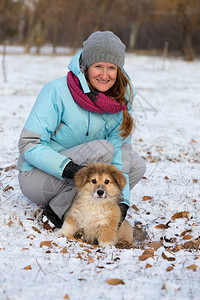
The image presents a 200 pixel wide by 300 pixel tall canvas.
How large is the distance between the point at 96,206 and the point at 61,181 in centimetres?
61

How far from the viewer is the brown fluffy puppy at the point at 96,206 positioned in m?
3.85

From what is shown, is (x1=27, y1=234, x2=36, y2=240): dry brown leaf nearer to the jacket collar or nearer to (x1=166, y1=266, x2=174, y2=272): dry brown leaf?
(x1=166, y1=266, x2=174, y2=272): dry brown leaf

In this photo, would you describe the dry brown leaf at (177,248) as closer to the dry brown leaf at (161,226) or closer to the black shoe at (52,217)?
the dry brown leaf at (161,226)

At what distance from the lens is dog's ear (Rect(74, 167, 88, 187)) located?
151 inches

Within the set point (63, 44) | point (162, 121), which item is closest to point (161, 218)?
point (162, 121)

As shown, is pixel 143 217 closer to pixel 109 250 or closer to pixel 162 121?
pixel 109 250

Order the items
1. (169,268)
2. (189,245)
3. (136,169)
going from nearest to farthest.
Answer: (169,268) < (189,245) < (136,169)

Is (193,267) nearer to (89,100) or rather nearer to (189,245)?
(189,245)

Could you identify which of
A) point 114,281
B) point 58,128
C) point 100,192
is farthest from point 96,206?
point 114,281

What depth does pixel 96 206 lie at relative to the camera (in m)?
3.94

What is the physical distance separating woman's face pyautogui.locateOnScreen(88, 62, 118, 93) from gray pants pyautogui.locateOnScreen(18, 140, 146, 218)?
2.34 feet

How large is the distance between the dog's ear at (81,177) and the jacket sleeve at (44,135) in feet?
0.75

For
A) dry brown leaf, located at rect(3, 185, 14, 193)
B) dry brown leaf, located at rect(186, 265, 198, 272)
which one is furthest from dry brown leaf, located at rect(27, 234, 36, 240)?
dry brown leaf, located at rect(186, 265, 198, 272)

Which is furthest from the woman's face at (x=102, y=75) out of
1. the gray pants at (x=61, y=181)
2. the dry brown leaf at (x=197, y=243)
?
the dry brown leaf at (x=197, y=243)
